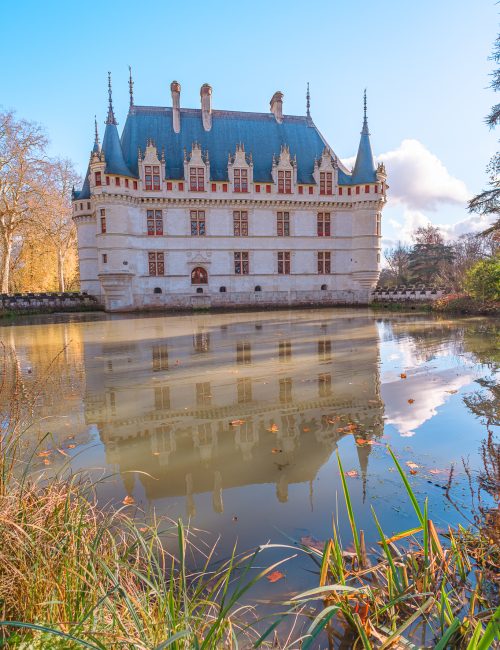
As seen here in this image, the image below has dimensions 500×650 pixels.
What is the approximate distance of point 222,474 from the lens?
12.0 ft

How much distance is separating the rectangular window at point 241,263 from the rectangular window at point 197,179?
5.07 metres

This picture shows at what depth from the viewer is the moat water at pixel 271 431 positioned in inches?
121

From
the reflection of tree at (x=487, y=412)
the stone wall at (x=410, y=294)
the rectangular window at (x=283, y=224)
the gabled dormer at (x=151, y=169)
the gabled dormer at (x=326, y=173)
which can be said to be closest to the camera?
the reflection of tree at (x=487, y=412)

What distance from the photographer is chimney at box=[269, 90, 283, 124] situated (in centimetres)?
3008

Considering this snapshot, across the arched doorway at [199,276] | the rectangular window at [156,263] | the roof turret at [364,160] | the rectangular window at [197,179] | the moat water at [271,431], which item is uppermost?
the roof turret at [364,160]

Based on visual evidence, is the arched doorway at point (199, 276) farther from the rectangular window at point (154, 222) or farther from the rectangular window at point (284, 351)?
the rectangular window at point (284, 351)

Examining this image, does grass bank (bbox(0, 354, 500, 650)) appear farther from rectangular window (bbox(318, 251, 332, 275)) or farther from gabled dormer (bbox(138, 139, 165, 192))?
rectangular window (bbox(318, 251, 332, 275))

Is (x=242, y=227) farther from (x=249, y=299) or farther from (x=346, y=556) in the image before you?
(x=346, y=556)

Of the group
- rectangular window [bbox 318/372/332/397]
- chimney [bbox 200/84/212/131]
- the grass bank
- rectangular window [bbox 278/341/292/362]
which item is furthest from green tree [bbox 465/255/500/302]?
chimney [bbox 200/84/212/131]

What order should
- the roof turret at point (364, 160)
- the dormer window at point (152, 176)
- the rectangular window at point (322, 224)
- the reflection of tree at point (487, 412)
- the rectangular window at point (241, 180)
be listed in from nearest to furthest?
the reflection of tree at point (487, 412) < the dormer window at point (152, 176) < the rectangular window at point (241, 180) < the roof turret at point (364, 160) < the rectangular window at point (322, 224)

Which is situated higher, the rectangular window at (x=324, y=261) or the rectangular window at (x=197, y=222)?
the rectangular window at (x=197, y=222)

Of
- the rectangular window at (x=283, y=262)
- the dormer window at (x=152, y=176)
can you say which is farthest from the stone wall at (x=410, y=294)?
the dormer window at (x=152, y=176)

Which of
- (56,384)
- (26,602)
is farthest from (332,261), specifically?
(26,602)

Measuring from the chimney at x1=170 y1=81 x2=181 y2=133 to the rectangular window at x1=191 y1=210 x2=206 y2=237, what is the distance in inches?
250
